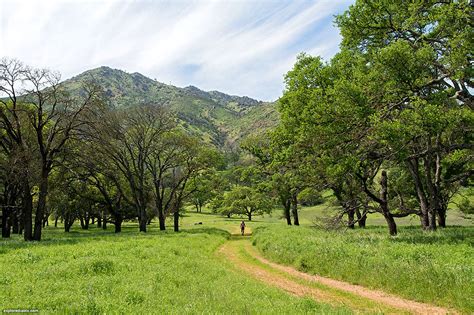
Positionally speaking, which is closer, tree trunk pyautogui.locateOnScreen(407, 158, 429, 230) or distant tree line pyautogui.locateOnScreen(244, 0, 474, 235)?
distant tree line pyautogui.locateOnScreen(244, 0, 474, 235)

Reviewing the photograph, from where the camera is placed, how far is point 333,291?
14922 millimetres

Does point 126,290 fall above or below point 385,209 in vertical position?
below

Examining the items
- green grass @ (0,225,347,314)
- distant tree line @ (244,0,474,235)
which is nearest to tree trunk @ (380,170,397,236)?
distant tree line @ (244,0,474,235)

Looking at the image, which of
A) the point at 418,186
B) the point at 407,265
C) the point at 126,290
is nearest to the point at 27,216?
the point at 126,290

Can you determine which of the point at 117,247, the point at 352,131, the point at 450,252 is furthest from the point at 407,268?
the point at 117,247

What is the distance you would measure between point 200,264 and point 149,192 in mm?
40371

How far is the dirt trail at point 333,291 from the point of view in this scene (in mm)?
12086

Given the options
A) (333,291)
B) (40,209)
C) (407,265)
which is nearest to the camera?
(407,265)

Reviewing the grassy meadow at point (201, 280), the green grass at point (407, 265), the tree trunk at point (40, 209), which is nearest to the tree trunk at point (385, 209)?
the green grass at point (407, 265)

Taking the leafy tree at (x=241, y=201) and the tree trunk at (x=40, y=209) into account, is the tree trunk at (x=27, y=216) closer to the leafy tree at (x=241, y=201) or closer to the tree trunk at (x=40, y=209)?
the tree trunk at (x=40, y=209)

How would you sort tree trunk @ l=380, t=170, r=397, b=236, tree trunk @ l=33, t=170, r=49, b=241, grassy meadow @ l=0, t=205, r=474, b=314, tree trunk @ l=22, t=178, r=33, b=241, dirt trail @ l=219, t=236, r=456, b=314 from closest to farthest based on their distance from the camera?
grassy meadow @ l=0, t=205, r=474, b=314 → dirt trail @ l=219, t=236, r=456, b=314 → tree trunk @ l=380, t=170, r=397, b=236 → tree trunk @ l=22, t=178, r=33, b=241 → tree trunk @ l=33, t=170, r=49, b=241

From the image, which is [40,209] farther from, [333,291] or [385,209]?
[385,209]

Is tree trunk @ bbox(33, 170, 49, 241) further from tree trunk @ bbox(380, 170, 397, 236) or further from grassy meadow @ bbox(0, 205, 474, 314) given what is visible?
tree trunk @ bbox(380, 170, 397, 236)

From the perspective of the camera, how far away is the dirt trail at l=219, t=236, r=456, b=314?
12.1 metres
